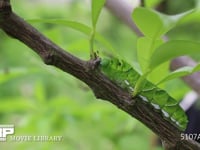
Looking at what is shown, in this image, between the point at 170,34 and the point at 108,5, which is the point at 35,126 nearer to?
the point at 108,5

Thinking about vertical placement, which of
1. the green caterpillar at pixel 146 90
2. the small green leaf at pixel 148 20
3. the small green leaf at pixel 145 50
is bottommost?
the green caterpillar at pixel 146 90

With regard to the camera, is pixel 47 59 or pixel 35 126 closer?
pixel 47 59

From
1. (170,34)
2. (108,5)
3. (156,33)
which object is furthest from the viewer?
(170,34)

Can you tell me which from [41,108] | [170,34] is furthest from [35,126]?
[170,34]
